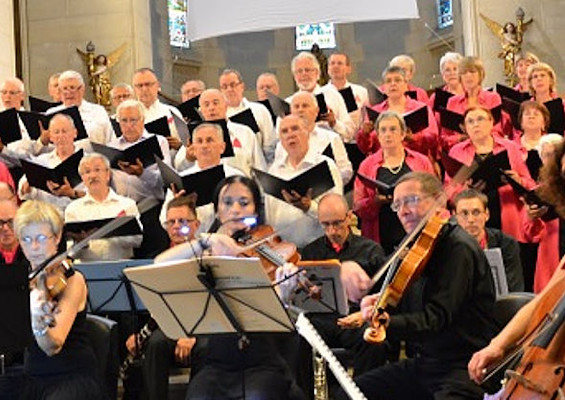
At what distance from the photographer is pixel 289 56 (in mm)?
17188

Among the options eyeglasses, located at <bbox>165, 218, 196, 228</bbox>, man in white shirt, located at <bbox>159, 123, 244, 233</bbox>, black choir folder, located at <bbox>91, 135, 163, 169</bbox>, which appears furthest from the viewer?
black choir folder, located at <bbox>91, 135, 163, 169</bbox>

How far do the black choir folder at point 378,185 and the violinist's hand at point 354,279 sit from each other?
1436 millimetres

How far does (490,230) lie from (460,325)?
1.55 meters

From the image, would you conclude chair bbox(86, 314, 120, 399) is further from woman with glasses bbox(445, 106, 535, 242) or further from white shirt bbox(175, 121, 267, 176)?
white shirt bbox(175, 121, 267, 176)

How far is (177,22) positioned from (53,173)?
9906mm

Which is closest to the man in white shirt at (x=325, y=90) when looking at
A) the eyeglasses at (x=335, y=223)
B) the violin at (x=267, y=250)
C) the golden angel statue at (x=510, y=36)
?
the eyeglasses at (x=335, y=223)

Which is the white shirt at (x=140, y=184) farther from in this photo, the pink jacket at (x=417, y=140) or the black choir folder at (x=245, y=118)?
the pink jacket at (x=417, y=140)

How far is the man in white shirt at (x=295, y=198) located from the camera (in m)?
6.18

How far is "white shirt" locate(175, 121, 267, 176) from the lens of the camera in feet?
23.8

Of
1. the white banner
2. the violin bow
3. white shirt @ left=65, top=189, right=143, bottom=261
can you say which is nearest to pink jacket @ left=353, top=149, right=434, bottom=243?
white shirt @ left=65, top=189, right=143, bottom=261

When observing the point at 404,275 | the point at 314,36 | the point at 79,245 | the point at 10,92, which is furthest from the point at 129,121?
the point at 314,36

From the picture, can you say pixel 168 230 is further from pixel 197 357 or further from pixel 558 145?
pixel 558 145

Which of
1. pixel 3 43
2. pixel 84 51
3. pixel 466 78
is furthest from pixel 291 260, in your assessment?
pixel 84 51

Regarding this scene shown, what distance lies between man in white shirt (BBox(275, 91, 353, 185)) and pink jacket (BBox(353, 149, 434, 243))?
0.69 feet
